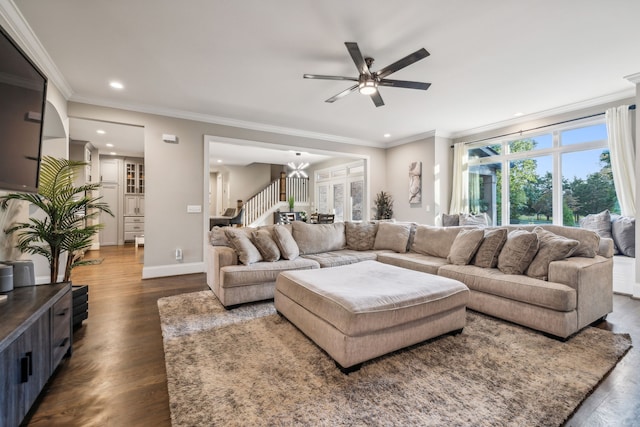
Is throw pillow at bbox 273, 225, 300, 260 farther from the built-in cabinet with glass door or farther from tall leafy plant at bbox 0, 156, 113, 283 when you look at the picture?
the built-in cabinet with glass door

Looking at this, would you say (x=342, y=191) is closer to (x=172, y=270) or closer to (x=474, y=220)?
(x=474, y=220)

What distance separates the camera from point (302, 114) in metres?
4.91

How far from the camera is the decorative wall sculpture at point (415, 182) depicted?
20.6 feet

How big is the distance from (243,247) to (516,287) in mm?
2693

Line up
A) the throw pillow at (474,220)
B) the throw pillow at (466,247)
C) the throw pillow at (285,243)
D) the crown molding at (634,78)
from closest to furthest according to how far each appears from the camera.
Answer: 1. the throw pillow at (466,247)
2. the crown molding at (634,78)
3. the throw pillow at (285,243)
4. the throw pillow at (474,220)

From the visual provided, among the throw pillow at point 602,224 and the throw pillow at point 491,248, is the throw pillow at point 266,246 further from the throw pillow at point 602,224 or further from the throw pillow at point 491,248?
the throw pillow at point 602,224

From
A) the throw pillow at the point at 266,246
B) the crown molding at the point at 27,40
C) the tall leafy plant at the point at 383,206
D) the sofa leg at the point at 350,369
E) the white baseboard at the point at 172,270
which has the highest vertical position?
the crown molding at the point at 27,40

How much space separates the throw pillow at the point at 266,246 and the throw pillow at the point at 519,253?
2.41 meters

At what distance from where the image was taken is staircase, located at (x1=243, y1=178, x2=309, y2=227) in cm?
1012

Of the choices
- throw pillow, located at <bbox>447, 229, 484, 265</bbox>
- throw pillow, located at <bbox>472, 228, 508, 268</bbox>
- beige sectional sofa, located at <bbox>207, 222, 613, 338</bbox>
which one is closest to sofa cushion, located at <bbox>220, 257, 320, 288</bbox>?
beige sectional sofa, located at <bbox>207, 222, 613, 338</bbox>

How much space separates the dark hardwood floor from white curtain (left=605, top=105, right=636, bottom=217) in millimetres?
1543

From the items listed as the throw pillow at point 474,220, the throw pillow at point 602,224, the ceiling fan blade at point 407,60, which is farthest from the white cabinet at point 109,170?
the throw pillow at point 602,224

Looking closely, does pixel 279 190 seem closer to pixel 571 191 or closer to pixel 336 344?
pixel 571 191

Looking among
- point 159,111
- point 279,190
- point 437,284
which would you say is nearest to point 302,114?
point 159,111
